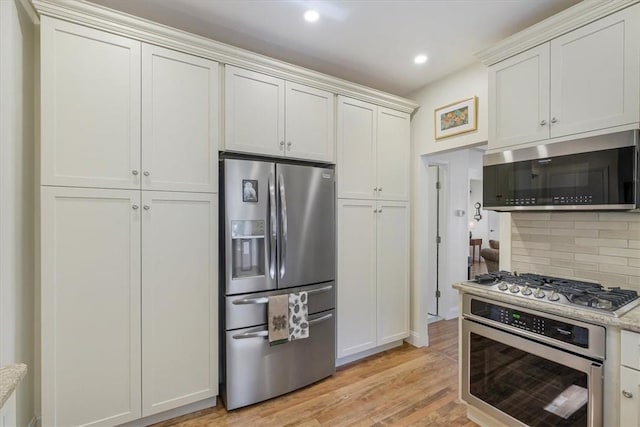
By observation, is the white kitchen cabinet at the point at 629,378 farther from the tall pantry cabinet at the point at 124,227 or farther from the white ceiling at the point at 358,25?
the tall pantry cabinet at the point at 124,227

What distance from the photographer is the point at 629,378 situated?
134 cm

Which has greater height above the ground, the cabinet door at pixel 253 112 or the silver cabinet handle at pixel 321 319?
the cabinet door at pixel 253 112

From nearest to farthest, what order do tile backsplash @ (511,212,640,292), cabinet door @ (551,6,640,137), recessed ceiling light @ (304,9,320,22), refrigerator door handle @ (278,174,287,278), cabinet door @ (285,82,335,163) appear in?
cabinet door @ (551,6,640,137) → tile backsplash @ (511,212,640,292) → recessed ceiling light @ (304,9,320,22) → refrigerator door handle @ (278,174,287,278) → cabinet door @ (285,82,335,163)

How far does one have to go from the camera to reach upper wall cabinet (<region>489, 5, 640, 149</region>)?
1566 millimetres

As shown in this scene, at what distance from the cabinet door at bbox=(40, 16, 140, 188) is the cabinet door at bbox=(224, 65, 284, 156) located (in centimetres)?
58

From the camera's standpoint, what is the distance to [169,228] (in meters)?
1.96

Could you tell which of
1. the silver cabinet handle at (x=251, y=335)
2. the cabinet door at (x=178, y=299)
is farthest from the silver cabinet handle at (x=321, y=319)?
the cabinet door at (x=178, y=299)

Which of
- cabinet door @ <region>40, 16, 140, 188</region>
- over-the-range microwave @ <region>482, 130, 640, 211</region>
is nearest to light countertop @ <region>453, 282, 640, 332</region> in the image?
over-the-range microwave @ <region>482, 130, 640, 211</region>

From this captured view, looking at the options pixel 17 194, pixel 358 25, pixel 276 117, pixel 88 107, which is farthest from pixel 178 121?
pixel 358 25

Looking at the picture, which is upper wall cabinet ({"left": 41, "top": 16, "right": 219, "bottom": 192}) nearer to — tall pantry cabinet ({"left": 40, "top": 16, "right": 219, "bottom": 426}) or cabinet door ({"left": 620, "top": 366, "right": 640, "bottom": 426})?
tall pantry cabinet ({"left": 40, "top": 16, "right": 219, "bottom": 426})

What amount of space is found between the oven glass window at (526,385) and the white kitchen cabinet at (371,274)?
41.1 inches

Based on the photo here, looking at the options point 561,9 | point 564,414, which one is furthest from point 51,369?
point 561,9

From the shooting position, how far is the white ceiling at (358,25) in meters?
1.96

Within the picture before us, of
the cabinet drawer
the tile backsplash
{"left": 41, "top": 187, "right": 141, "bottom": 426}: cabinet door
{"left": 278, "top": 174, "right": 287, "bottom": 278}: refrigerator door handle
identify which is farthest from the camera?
{"left": 278, "top": 174, "right": 287, "bottom": 278}: refrigerator door handle
